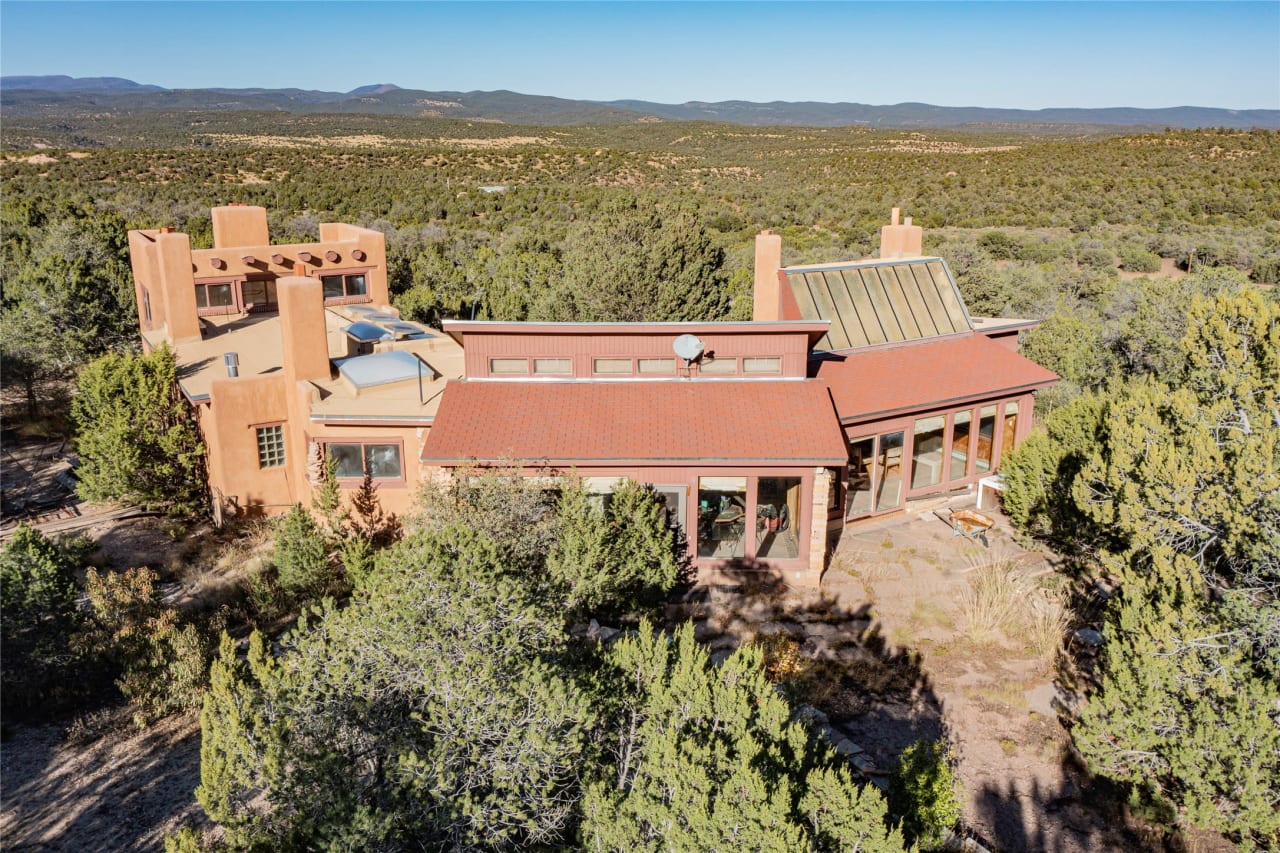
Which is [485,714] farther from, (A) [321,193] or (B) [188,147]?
(B) [188,147]

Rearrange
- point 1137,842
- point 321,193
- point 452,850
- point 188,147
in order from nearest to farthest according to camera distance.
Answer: point 452,850, point 1137,842, point 321,193, point 188,147

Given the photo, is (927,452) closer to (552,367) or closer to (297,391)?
(552,367)

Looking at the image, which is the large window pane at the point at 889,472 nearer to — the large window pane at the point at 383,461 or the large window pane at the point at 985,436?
the large window pane at the point at 985,436

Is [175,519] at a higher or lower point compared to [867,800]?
lower

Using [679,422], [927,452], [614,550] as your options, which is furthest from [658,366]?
[927,452]

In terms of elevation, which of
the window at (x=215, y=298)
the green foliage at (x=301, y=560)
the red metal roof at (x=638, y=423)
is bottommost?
the green foliage at (x=301, y=560)

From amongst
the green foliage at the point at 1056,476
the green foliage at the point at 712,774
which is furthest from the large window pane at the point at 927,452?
the green foliage at the point at 712,774

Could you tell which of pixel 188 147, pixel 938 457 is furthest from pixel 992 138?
pixel 938 457
